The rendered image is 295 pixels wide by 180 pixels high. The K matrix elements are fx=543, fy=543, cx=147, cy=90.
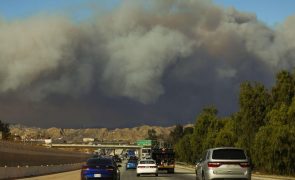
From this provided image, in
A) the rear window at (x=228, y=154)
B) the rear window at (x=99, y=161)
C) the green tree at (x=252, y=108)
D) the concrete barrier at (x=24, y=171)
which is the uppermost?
the green tree at (x=252, y=108)

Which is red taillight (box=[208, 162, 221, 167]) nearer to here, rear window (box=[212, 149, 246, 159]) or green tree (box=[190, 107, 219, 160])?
rear window (box=[212, 149, 246, 159])

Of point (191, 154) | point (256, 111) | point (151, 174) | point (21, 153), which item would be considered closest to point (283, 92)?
point (256, 111)

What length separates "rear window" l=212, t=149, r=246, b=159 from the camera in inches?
1107

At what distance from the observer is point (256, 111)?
88.7 metres

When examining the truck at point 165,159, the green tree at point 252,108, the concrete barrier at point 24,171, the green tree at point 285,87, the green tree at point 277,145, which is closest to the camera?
the concrete barrier at point 24,171

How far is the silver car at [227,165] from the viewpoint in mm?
27484

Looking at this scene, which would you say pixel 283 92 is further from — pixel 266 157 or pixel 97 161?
pixel 97 161

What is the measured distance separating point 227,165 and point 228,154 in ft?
2.87

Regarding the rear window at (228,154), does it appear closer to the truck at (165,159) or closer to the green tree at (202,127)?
the truck at (165,159)

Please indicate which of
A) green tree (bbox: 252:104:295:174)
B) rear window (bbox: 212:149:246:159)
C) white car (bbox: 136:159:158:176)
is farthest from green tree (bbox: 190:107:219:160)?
rear window (bbox: 212:149:246:159)

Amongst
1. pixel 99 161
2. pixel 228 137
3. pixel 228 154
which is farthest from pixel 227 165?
pixel 228 137

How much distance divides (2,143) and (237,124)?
132ft

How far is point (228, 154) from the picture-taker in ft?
92.7

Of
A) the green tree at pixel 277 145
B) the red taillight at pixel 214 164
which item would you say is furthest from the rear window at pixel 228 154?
the green tree at pixel 277 145
